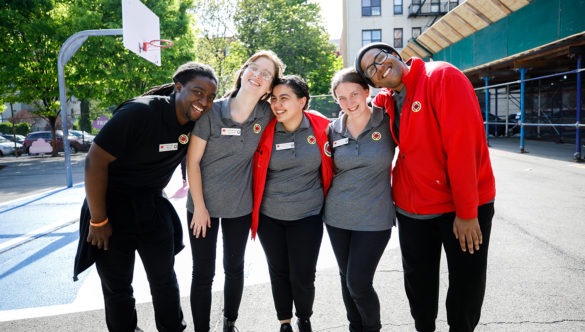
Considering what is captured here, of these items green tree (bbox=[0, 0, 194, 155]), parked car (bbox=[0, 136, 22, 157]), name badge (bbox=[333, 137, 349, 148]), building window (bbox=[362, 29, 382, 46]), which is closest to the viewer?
name badge (bbox=[333, 137, 349, 148])

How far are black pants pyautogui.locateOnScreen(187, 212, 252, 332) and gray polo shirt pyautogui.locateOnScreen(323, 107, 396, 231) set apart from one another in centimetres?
70

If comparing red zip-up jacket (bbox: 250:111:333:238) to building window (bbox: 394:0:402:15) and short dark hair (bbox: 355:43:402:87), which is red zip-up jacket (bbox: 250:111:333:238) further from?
building window (bbox: 394:0:402:15)

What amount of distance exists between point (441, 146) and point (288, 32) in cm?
3194

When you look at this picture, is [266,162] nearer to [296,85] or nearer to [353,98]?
[296,85]

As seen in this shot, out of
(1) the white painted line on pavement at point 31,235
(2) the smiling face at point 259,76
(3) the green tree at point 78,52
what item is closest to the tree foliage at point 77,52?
(3) the green tree at point 78,52

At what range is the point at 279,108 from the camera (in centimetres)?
287

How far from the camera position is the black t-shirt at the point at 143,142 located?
2.37 meters

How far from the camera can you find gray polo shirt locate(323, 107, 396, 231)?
8.68ft

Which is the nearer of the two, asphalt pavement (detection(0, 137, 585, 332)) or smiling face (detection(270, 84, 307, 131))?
smiling face (detection(270, 84, 307, 131))

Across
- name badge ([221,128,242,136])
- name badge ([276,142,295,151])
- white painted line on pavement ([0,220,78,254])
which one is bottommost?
white painted line on pavement ([0,220,78,254])

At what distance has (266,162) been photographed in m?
2.86

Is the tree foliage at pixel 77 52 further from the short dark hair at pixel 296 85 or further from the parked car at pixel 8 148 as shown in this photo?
the short dark hair at pixel 296 85

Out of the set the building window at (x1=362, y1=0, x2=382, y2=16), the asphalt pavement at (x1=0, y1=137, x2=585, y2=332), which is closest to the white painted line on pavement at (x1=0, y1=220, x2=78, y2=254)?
the asphalt pavement at (x1=0, y1=137, x2=585, y2=332)

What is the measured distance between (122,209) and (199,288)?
0.80 metres
